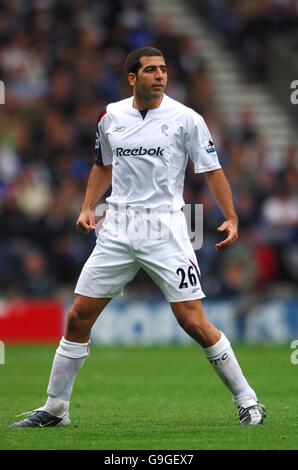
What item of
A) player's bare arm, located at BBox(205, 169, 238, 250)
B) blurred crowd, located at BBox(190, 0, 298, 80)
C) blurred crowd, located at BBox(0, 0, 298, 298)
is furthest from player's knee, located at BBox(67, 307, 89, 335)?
blurred crowd, located at BBox(190, 0, 298, 80)

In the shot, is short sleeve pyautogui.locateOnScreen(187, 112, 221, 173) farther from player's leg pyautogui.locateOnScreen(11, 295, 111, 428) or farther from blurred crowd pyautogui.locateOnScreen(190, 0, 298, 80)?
blurred crowd pyautogui.locateOnScreen(190, 0, 298, 80)

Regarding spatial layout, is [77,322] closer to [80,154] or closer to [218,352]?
[218,352]

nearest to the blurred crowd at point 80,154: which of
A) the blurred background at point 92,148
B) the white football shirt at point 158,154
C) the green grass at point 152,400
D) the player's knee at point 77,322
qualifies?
the blurred background at point 92,148

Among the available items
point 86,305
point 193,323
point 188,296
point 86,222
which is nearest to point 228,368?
point 193,323

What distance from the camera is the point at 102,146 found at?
873 cm

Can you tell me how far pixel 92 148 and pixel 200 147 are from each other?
39.1 feet

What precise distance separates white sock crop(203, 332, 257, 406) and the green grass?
0.77 feet

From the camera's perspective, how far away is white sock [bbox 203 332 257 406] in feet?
27.5

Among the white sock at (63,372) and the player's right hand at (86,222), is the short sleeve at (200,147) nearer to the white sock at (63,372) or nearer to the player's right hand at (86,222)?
the player's right hand at (86,222)

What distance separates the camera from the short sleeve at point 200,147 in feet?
27.3

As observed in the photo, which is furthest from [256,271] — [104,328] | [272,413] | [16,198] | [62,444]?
[62,444]

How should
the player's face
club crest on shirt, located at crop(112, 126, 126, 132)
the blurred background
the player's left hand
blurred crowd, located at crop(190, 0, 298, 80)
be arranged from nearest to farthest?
the player's left hand < the player's face < club crest on shirt, located at crop(112, 126, 126, 132) < the blurred background < blurred crowd, located at crop(190, 0, 298, 80)

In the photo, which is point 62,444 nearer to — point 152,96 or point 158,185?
point 158,185

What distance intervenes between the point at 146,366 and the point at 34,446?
282 inches
